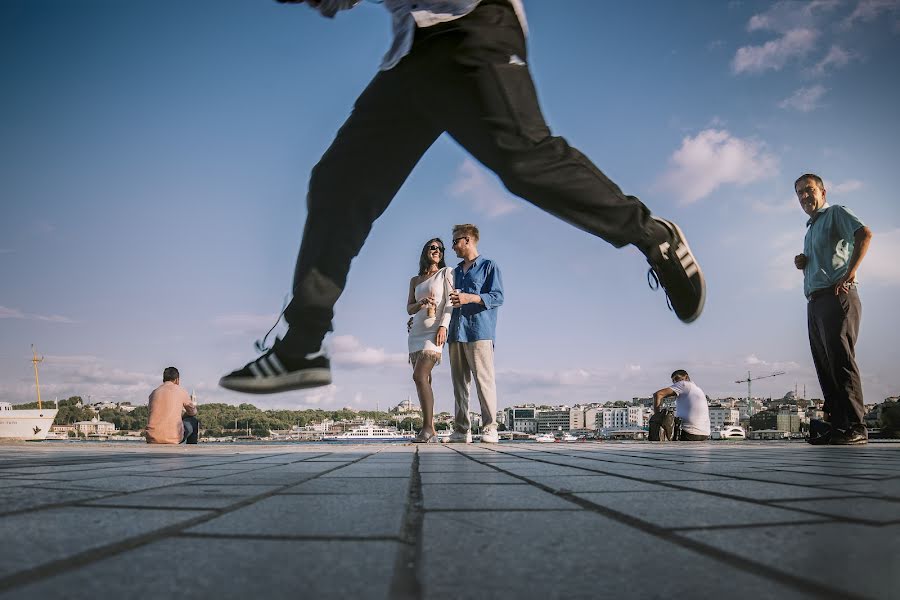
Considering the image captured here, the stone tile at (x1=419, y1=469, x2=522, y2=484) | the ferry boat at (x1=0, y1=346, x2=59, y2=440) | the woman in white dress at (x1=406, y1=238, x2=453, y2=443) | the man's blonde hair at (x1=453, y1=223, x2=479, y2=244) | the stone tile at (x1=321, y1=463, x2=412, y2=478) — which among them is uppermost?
the man's blonde hair at (x1=453, y1=223, x2=479, y2=244)

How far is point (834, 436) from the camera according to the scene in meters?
4.84

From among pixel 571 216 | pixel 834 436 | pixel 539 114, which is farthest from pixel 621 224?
pixel 834 436

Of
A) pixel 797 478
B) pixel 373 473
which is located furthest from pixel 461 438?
pixel 797 478

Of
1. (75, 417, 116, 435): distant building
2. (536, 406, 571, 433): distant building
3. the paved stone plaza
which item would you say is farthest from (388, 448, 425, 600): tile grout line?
(536, 406, 571, 433): distant building

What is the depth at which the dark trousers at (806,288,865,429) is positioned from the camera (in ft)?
15.5

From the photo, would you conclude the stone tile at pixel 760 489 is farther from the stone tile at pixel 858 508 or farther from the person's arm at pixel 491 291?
the person's arm at pixel 491 291

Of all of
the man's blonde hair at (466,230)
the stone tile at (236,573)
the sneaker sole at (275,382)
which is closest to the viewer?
the stone tile at (236,573)

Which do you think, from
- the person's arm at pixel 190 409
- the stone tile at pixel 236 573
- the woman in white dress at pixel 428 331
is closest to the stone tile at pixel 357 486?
the stone tile at pixel 236 573

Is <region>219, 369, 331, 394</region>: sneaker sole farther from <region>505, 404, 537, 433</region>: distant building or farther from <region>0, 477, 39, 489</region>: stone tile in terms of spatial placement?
<region>505, 404, 537, 433</region>: distant building

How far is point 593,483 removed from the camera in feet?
5.06

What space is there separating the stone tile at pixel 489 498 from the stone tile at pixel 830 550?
33 cm

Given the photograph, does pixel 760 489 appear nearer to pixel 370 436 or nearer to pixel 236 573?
pixel 236 573

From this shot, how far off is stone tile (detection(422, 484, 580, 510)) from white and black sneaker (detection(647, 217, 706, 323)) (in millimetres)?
1717

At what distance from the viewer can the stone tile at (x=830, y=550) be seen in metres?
0.60
